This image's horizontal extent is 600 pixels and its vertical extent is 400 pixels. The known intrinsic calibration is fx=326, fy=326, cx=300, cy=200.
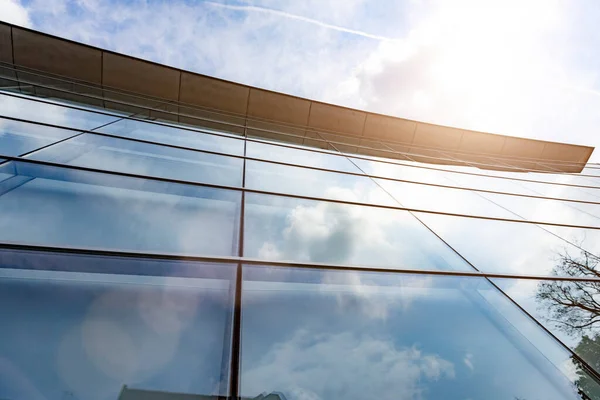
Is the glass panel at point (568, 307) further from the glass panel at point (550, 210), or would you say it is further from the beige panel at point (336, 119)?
the beige panel at point (336, 119)

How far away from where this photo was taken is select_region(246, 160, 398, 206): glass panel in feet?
19.3

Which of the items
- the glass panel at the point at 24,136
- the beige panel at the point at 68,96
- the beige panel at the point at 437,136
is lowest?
the glass panel at the point at 24,136

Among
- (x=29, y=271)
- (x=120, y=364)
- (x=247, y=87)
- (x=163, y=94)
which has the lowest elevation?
(x=120, y=364)

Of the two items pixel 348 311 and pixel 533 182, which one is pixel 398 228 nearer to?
pixel 348 311

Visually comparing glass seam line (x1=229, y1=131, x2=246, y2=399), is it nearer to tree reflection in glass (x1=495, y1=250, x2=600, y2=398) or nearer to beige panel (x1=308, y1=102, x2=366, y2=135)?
tree reflection in glass (x1=495, y1=250, x2=600, y2=398)

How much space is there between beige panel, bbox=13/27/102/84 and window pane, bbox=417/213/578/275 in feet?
35.2

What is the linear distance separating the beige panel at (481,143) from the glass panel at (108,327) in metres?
13.8

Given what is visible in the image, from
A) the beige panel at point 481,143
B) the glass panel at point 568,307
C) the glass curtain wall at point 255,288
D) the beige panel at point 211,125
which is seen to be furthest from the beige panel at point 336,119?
the glass panel at point 568,307

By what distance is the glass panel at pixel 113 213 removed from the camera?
10.5ft

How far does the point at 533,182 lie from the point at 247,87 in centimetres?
1035

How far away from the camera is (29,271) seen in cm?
266

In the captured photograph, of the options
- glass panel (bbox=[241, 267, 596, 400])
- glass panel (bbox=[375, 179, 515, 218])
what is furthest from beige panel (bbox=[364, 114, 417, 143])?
glass panel (bbox=[241, 267, 596, 400])

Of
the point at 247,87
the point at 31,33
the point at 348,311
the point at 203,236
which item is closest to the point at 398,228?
the point at 348,311

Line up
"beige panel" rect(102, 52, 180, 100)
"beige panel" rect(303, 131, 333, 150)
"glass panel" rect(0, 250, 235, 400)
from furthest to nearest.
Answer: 1. "beige panel" rect(102, 52, 180, 100)
2. "beige panel" rect(303, 131, 333, 150)
3. "glass panel" rect(0, 250, 235, 400)
